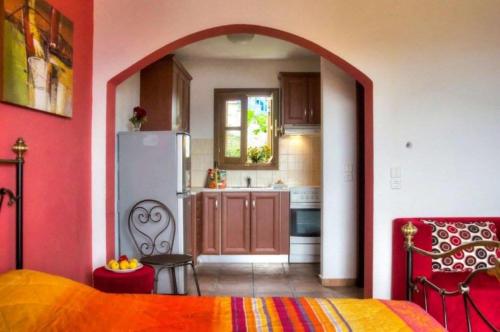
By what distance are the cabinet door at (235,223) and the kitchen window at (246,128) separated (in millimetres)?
702

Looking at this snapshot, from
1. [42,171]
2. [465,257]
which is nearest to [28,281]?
[42,171]

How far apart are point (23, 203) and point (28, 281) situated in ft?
1.92

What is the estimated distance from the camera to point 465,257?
2.62m

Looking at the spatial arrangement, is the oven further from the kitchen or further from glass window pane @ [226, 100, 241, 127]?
glass window pane @ [226, 100, 241, 127]

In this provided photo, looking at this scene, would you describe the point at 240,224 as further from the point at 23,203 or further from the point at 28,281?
the point at 28,281

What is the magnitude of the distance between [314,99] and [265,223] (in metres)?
1.61

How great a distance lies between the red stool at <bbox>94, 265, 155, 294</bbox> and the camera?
2.47 meters

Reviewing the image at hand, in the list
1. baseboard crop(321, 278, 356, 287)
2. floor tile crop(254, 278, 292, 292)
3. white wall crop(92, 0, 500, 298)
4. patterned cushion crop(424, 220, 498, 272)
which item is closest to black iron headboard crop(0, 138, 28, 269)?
white wall crop(92, 0, 500, 298)

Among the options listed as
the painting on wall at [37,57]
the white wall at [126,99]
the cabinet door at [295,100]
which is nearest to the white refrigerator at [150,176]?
the white wall at [126,99]

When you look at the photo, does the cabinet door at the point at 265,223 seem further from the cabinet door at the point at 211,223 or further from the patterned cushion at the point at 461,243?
the patterned cushion at the point at 461,243

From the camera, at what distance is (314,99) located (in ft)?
15.7

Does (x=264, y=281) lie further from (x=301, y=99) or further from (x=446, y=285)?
(x=301, y=99)

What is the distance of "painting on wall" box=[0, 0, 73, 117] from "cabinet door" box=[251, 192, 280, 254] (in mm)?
2655

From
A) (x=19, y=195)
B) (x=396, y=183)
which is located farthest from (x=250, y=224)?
(x=19, y=195)
